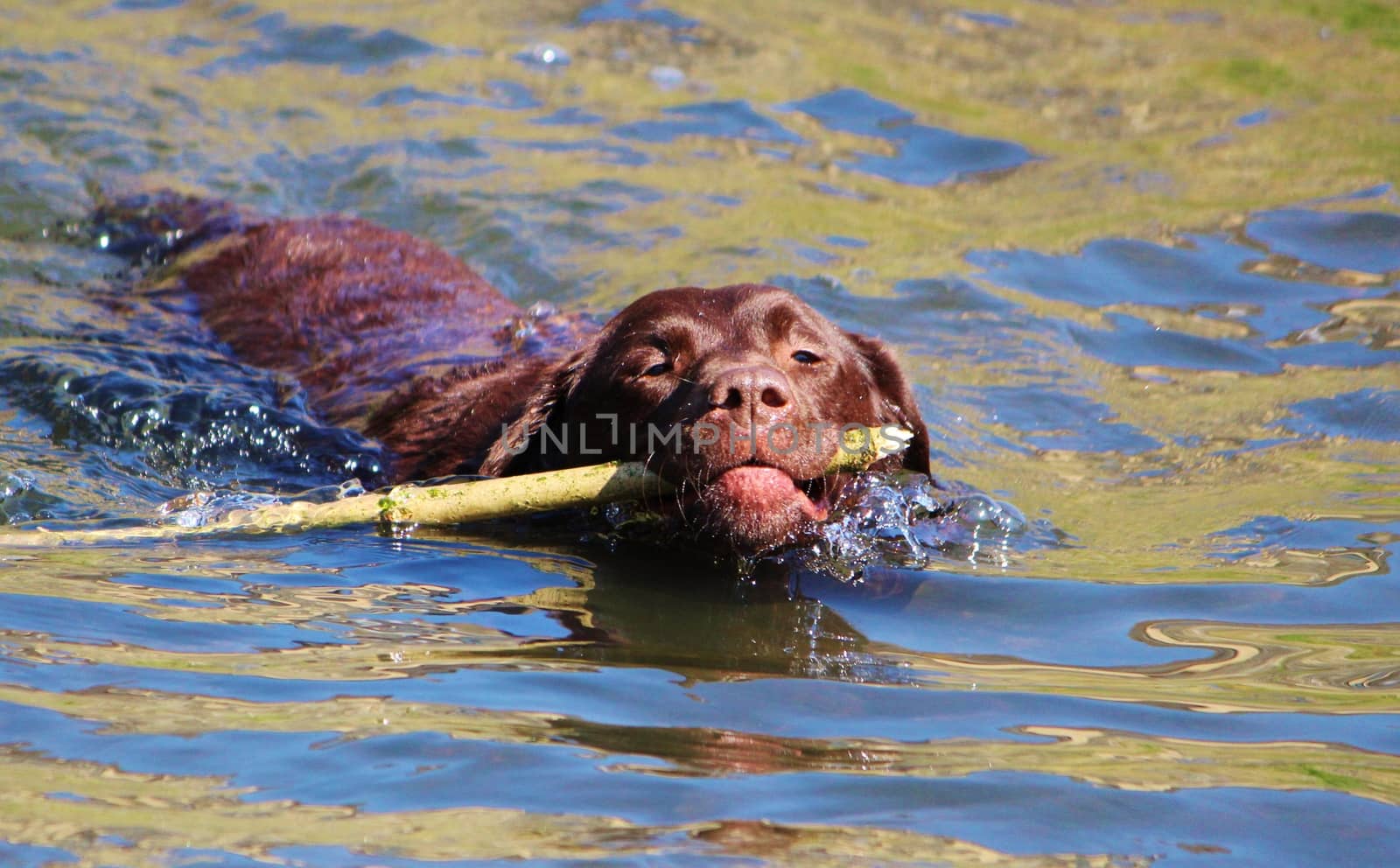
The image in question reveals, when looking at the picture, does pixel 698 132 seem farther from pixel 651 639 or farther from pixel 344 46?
pixel 651 639

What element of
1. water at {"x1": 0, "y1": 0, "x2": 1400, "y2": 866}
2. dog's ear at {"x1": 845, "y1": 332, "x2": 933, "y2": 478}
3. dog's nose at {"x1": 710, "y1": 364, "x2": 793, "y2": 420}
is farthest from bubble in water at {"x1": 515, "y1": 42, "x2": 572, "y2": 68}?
dog's nose at {"x1": 710, "y1": 364, "x2": 793, "y2": 420}

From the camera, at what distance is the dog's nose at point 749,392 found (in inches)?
158

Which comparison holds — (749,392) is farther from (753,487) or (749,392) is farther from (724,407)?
(753,487)

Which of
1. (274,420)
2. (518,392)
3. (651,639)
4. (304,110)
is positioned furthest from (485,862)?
(304,110)

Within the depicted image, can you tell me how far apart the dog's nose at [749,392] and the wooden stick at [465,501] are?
335 mm

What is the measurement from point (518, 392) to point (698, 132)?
189 inches

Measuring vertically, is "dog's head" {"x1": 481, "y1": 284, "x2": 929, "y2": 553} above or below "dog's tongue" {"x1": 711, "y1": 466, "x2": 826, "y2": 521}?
above

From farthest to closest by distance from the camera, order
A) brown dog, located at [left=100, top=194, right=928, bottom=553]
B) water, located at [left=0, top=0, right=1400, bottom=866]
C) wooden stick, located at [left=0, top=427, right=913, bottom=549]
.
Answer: wooden stick, located at [left=0, top=427, right=913, bottom=549], brown dog, located at [left=100, top=194, right=928, bottom=553], water, located at [left=0, top=0, right=1400, bottom=866]

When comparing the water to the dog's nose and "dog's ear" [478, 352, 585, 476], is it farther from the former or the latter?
the dog's nose

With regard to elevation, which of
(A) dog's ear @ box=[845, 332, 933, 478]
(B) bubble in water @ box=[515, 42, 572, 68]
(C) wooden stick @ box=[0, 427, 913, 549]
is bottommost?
(C) wooden stick @ box=[0, 427, 913, 549]

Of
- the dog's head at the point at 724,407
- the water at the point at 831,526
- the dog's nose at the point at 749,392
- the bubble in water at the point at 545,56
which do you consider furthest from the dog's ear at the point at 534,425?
the bubble in water at the point at 545,56

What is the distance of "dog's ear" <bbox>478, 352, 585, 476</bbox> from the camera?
15.8 ft

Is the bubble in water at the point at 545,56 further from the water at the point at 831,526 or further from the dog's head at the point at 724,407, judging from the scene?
the dog's head at the point at 724,407

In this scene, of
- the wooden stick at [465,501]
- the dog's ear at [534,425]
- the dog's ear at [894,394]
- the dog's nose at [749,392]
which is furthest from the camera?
the dog's ear at [894,394]
